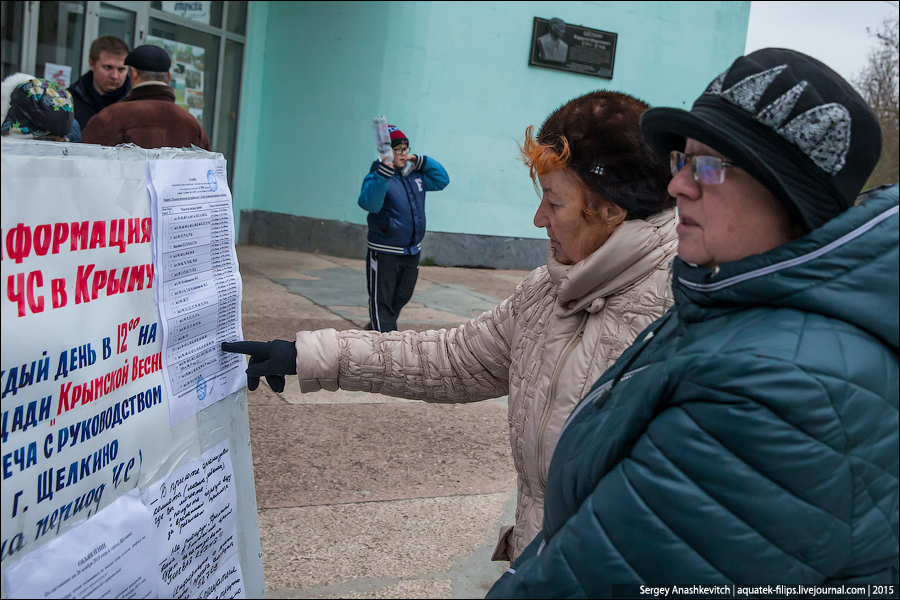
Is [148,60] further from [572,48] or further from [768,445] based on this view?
[572,48]

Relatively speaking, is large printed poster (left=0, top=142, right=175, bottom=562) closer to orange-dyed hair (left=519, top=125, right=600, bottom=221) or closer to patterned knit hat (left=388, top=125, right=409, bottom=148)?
orange-dyed hair (left=519, top=125, right=600, bottom=221)

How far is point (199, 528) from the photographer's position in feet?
5.48

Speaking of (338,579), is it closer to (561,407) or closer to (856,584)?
(561,407)

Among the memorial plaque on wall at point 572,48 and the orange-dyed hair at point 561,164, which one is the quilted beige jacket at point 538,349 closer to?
the orange-dyed hair at point 561,164

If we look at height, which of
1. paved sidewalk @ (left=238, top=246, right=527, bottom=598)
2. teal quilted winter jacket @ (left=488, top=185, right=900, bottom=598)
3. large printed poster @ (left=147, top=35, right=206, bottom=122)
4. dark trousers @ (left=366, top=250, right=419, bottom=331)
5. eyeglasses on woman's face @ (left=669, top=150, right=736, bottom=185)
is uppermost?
large printed poster @ (left=147, top=35, right=206, bottom=122)

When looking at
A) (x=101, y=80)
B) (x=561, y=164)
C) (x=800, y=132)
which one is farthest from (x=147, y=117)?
(x=800, y=132)

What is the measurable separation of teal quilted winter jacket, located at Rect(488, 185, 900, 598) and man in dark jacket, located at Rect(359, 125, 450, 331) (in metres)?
4.86

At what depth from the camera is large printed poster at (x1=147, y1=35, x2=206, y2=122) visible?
9461mm

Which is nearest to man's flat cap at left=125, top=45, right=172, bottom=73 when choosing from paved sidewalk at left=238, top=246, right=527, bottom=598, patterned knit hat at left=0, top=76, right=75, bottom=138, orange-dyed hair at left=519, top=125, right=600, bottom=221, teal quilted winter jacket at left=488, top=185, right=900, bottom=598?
patterned knit hat at left=0, top=76, right=75, bottom=138

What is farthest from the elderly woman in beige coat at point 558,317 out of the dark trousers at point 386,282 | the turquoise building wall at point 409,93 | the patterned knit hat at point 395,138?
the turquoise building wall at point 409,93

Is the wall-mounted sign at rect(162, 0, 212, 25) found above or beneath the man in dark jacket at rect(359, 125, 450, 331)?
above

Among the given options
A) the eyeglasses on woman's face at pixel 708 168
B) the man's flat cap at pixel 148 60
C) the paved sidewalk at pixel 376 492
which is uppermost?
the man's flat cap at pixel 148 60

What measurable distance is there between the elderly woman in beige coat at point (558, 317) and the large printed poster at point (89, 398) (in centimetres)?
34

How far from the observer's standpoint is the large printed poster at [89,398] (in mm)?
1213
